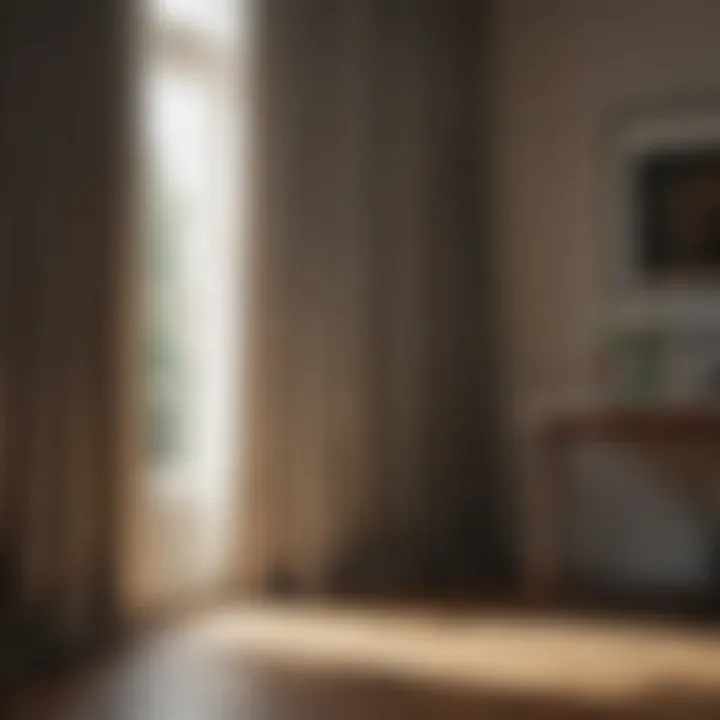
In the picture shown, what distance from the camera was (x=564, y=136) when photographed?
3.95 meters

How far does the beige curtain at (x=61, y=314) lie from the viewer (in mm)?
2488

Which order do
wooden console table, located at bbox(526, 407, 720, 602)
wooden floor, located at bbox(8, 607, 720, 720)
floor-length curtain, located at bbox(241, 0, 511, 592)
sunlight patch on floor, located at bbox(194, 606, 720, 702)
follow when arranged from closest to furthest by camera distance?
wooden floor, located at bbox(8, 607, 720, 720) → sunlight patch on floor, located at bbox(194, 606, 720, 702) → wooden console table, located at bbox(526, 407, 720, 602) → floor-length curtain, located at bbox(241, 0, 511, 592)

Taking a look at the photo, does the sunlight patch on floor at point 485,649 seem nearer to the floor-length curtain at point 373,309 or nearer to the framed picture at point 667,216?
the floor-length curtain at point 373,309

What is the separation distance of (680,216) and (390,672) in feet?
6.53

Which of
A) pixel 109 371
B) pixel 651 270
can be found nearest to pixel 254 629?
pixel 109 371

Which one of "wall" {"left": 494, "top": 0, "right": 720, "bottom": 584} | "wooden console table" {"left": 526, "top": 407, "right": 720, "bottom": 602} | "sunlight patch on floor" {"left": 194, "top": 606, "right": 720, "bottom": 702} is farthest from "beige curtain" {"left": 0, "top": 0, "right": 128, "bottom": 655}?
"wall" {"left": 494, "top": 0, "right": 720, "bottom": 584}

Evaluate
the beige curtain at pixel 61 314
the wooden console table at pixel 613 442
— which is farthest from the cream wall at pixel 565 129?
the beige curtain at pixel 61 314

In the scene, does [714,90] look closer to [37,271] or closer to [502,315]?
[502,315]

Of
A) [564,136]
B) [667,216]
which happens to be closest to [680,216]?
[667,216]

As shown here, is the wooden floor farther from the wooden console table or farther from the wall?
the wall

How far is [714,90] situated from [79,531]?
252 centimetres

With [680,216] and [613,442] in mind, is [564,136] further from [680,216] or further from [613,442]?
[613,442]

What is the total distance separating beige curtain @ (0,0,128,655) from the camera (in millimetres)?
2488

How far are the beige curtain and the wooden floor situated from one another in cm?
24
